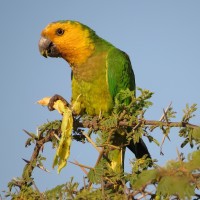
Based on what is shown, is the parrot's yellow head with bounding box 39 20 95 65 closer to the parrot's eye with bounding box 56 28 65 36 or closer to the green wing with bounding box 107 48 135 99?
the parrot's eye with bounding box 56 28 65 36

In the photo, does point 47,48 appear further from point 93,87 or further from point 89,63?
point 93,87

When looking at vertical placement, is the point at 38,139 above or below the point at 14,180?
above

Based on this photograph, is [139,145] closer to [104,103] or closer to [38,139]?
[104,103]

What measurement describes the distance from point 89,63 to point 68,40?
25.4 inches

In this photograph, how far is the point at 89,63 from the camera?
6.07 meters

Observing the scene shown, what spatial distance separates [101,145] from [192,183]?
3.07 feet

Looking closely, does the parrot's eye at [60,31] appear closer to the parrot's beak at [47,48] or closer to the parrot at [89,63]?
the parrot at [89,63]

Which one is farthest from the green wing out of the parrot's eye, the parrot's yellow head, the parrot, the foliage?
the foliage

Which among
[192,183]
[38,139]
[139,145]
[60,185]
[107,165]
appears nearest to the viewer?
[192,183]

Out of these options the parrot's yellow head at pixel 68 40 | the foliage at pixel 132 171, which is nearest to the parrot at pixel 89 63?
the parrot's yellow head at pixel 68 40

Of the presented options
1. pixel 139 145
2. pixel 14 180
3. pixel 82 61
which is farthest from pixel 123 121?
pixel 82 61

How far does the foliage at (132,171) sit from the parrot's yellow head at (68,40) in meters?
2.99

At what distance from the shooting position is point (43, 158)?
116 inches

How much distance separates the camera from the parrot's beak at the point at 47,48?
6434 mm
